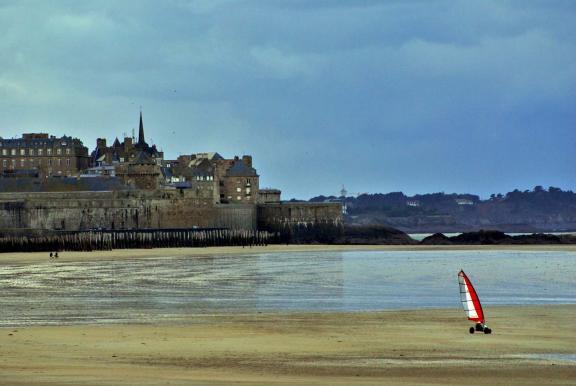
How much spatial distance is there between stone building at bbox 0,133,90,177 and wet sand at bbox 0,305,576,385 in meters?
82.2

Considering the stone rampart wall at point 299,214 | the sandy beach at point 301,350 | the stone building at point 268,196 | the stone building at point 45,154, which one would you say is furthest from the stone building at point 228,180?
the sandy beach at point 301,350

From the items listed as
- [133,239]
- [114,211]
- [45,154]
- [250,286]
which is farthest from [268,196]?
[250,286]

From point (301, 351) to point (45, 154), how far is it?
293ft

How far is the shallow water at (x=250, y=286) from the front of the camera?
25422 millimetres

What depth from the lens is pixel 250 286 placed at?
33.3 meters

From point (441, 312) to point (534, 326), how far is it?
330cm

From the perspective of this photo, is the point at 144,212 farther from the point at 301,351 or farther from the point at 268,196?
the point at 301,351

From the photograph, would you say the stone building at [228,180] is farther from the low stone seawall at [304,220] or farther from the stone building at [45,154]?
the stone building at [45,154]

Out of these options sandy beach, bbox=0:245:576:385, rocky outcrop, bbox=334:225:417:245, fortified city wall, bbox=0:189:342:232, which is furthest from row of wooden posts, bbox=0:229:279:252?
sandy beach, bbox=0:245:576:385

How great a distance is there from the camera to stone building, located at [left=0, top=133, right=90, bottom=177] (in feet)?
338

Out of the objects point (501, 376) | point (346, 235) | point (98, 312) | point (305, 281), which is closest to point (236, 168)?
point (346, 235)

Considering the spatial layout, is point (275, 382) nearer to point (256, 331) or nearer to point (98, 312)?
point (256, 331)

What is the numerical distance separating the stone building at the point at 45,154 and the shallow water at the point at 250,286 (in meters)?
53.8

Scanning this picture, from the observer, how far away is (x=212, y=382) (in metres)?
14.0
